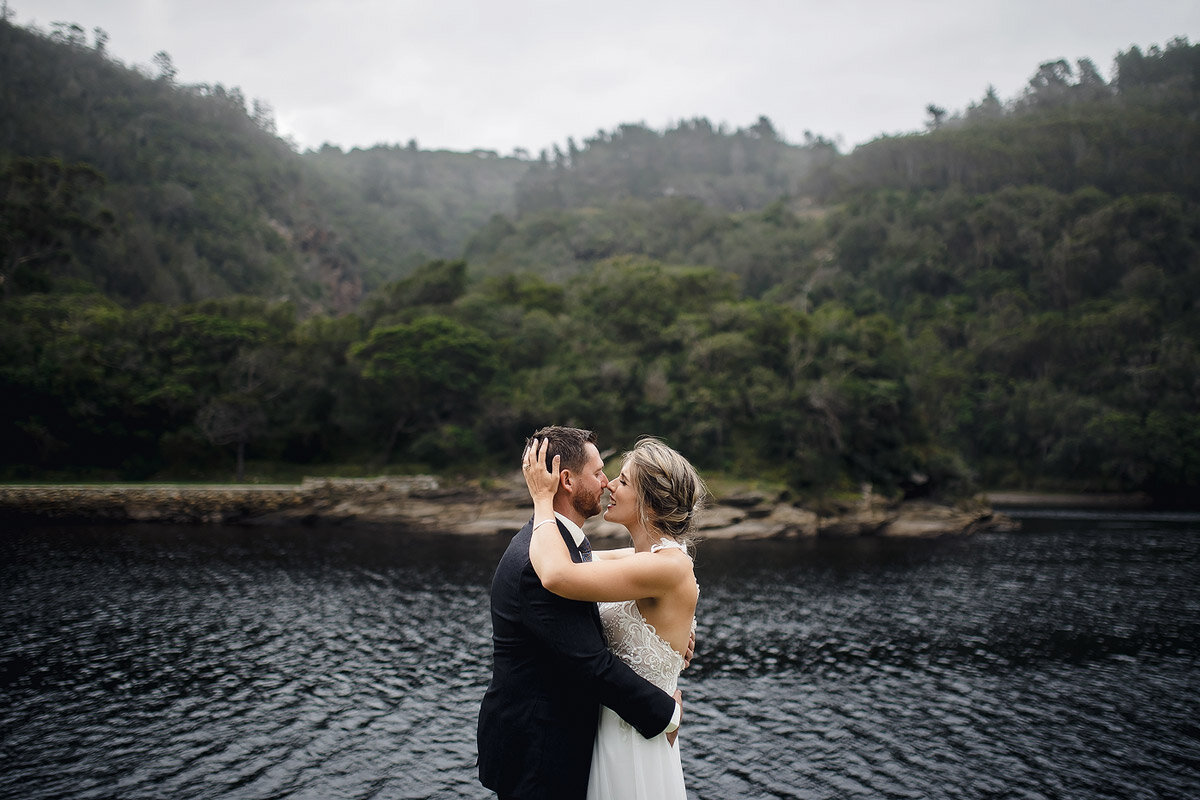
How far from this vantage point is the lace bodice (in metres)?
2.98

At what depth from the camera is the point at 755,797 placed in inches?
408

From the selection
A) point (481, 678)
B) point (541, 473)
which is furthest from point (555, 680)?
point (481, 678)

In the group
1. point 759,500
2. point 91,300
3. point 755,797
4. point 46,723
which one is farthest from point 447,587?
point 91,300

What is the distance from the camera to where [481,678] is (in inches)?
599

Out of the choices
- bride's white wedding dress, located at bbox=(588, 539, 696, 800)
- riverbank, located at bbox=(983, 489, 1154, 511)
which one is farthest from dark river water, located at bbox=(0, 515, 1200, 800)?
riverbank, located at bbox=(983, 489, 1154, 511)

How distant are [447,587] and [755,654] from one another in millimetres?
11098

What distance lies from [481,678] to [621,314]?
40360 millimetres

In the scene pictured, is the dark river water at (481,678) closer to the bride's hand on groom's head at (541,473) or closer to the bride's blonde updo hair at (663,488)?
the bride's blonde updo hair at (663,488)

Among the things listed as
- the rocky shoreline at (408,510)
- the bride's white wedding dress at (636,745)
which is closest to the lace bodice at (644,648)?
the bride's white wedding dress at (636,745)

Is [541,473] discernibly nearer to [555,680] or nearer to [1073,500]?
[555,680]

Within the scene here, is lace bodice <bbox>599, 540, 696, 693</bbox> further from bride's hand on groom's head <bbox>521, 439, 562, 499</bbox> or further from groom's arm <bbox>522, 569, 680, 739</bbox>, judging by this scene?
bride's hand on groom's head <bbox>521, 439, 562, 499</bbox>

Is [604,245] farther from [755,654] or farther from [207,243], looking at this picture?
[755,654]

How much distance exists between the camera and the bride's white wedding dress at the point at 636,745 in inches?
116

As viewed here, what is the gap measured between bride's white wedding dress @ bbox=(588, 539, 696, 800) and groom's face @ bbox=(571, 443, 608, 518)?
13.9 inches
